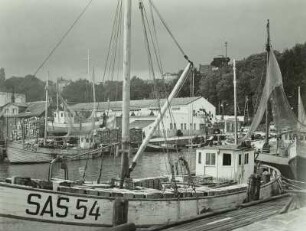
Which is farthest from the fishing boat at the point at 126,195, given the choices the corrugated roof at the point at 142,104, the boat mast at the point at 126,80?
the corrugated roof at the point at 142,104

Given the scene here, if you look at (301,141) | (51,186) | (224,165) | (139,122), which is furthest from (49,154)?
(51,186)

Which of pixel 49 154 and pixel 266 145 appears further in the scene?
pixel 49 154

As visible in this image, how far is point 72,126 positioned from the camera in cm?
5403

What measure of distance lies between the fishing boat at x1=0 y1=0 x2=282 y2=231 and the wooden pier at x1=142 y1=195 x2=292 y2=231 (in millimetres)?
1268

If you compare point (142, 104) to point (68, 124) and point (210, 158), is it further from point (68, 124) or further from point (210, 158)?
point (210, 158)

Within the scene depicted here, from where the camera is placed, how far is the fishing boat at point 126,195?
11.2 meters

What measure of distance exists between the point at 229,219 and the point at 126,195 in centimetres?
312

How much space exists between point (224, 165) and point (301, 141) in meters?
11.7

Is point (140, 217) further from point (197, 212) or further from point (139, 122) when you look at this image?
point (139, 122)

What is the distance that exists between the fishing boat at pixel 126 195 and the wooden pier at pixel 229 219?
1.27 metres

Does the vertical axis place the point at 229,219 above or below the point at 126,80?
below

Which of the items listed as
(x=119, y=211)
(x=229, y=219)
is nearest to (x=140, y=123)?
(x=229, y=219)

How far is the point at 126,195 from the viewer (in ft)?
41.8

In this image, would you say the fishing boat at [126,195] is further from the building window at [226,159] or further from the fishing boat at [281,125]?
the fishing boat at [281,125]
